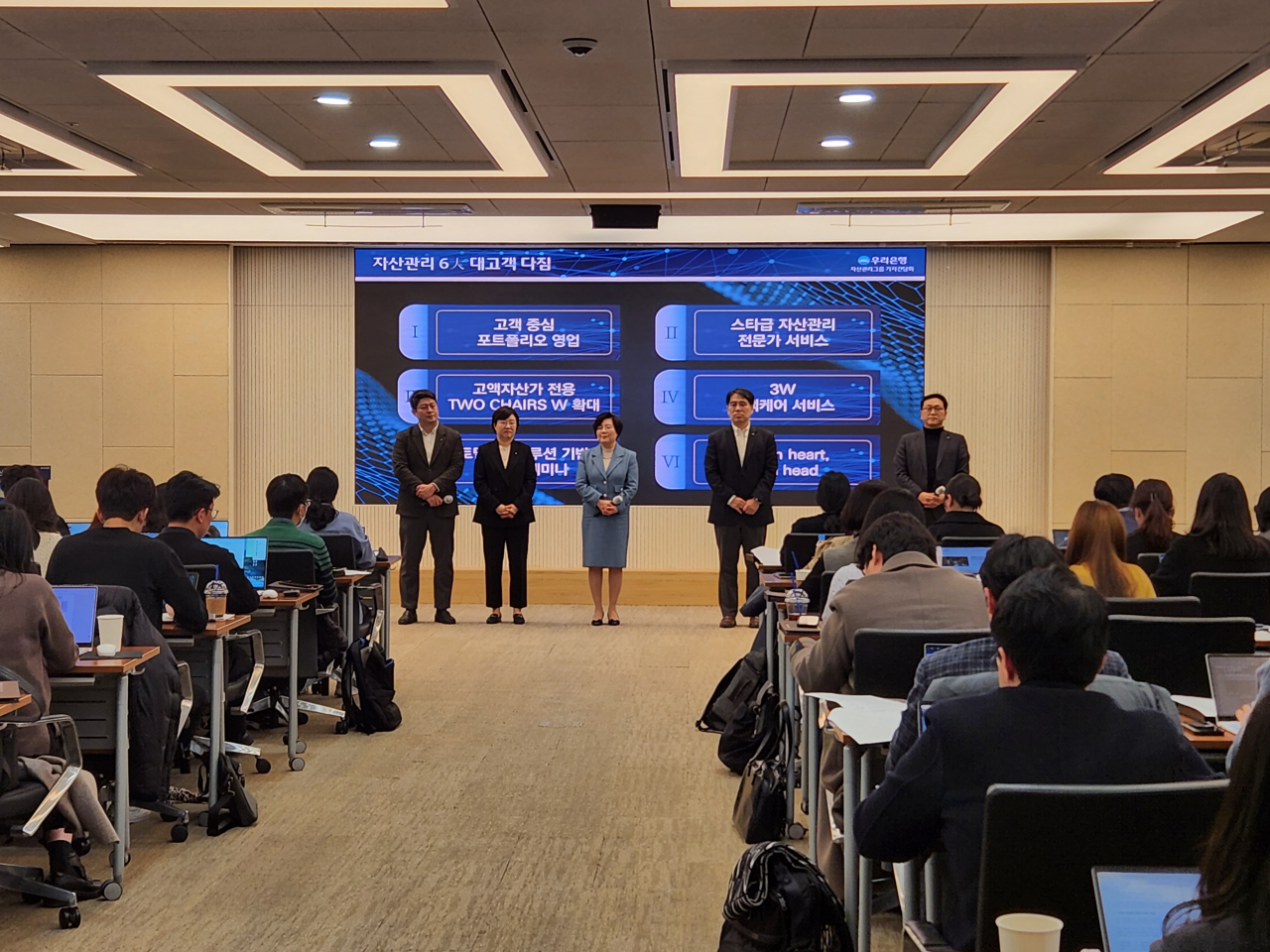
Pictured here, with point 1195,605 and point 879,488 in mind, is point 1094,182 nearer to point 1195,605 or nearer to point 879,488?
point 879,488

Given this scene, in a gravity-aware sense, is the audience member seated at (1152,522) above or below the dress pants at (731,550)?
above

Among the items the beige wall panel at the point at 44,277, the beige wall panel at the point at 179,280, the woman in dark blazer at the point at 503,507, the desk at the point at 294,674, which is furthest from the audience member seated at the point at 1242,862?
the beige wall panel at the point at 44,277

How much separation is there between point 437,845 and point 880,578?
77.3 inches

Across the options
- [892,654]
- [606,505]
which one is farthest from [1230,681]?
[606,505]

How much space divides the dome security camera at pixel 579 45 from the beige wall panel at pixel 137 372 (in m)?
6.96

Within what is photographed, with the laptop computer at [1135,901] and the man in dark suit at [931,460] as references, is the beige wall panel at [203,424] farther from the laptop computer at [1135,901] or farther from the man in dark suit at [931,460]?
the laptop computer at [1135,901]

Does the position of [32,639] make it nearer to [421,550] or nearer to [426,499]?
[426,499]

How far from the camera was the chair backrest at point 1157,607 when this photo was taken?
4.38m

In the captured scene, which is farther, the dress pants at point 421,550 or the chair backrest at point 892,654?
the dress pants at point 421,550

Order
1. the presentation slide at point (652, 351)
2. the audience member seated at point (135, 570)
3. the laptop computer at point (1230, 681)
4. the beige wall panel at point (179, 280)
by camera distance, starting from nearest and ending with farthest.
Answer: the laptop computer at point (1230, 681) → the audience member seated at point (135, 570) → the presentation slide at point (652, 351) → the beige wall panel at point (179, 280)

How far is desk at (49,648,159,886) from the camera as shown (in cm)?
417

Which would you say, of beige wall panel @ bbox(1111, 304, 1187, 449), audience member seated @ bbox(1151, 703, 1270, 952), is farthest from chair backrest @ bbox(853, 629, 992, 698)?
beige wall panel @ bbox(1111, 304, 1187, 449)

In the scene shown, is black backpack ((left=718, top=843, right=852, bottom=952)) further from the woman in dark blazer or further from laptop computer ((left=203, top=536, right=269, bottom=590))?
the woman in dark blazer

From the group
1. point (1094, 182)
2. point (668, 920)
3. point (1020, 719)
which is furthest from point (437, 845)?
point (1094, 182)
